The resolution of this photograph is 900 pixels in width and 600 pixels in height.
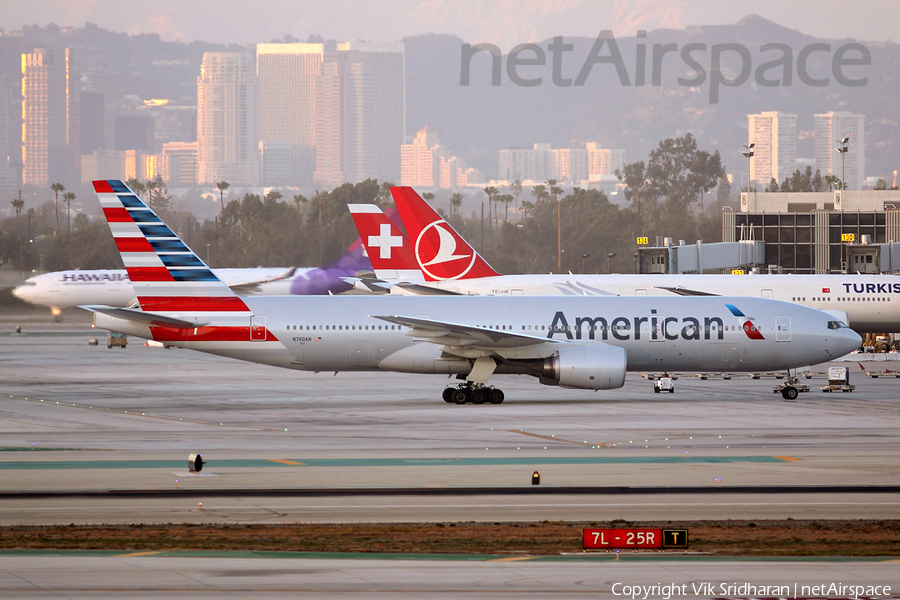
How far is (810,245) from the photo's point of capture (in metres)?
76.4

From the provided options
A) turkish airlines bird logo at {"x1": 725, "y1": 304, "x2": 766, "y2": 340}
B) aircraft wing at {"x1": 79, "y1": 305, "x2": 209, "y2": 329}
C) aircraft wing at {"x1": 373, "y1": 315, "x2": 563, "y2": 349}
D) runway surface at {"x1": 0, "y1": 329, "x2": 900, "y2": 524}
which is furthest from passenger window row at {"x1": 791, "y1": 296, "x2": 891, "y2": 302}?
aircraft wing at {"x1": 79, "y1": 305, "x2": 209, "y2": 329}

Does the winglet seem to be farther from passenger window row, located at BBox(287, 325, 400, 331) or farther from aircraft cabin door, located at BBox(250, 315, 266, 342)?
aircraft cabin door, located at BBox(250, 315, 266, 342)

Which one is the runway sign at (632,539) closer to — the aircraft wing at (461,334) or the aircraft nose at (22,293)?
the aircraft wing at (461,334)

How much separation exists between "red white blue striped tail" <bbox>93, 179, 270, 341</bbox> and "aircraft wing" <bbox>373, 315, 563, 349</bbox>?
5.25m

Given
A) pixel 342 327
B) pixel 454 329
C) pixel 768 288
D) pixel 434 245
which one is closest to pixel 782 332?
pixel 454 329

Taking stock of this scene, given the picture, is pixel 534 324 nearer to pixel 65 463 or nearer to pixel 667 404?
pixel 667 404

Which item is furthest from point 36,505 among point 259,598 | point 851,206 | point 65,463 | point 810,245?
point 851,206

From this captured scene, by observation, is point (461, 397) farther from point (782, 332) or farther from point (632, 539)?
point (632, 539)

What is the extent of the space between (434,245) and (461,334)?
18.5m

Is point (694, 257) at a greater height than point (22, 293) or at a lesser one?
greater

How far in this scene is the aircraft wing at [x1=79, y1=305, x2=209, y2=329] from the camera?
36469 millimetres

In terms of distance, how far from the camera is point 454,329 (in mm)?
36250

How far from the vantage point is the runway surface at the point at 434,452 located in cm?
1984

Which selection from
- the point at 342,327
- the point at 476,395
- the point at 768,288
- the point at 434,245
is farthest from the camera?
the point at 434,245
